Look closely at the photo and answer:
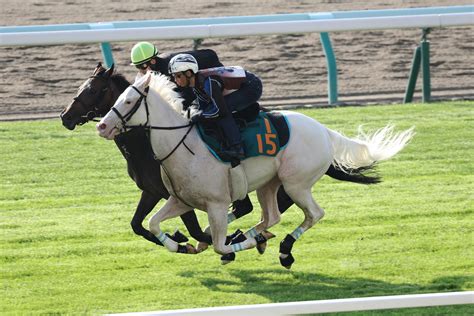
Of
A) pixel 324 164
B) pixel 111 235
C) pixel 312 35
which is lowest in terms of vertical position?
pixel 312 35

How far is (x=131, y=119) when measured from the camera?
8.20 meters

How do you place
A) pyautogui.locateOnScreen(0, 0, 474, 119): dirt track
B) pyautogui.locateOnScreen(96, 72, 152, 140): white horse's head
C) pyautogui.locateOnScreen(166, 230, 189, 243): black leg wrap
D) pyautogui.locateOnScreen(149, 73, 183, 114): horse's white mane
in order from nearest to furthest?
pyautogui.locateOnScreen(96, 72, 152, 140): white horse's head < pyautogui.locateOnScreen(149, 73, 183, 114): horse's white mane < pyautogui.locateOnScreen(166, 230, 189, 243): black leg wrap < pyautogui.locateOnScreen(0, 0, 474, 119): dirt track

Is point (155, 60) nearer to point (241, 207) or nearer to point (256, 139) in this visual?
point (256, 139)

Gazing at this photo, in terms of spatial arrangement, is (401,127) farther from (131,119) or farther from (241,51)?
(131,119)

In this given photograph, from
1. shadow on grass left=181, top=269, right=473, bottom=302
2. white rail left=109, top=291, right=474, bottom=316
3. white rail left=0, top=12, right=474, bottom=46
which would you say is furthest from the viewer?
white rail left=0, top=12, right=474, bottom=46

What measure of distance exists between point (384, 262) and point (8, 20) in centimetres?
995

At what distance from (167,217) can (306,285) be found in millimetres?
1117

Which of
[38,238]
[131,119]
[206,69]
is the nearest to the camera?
[131,119]

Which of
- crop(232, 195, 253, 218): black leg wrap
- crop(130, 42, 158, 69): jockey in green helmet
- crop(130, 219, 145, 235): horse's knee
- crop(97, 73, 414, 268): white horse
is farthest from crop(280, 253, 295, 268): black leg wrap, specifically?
crop(130, 42, 158, 69): jockey in green helmet

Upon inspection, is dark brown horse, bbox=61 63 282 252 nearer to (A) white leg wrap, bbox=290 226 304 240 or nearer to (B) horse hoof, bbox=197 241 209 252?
(B) horse hoof, bbox=197 241 209 252

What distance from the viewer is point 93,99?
29.1ft

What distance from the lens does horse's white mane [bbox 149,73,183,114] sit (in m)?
8.43

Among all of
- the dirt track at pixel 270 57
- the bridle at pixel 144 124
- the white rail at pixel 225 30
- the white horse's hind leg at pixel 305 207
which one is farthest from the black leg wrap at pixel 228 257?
the dirt track at pixel 270 57

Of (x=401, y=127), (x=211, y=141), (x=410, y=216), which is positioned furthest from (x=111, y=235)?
(x=401, y=127)
